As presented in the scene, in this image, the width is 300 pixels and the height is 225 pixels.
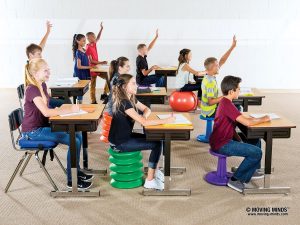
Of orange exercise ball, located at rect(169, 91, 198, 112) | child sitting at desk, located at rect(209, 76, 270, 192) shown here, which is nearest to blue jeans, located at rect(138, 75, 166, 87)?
orange exercise ball, located at rect(169, 91, 198, 112)

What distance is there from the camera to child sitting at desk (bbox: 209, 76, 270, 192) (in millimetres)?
4492

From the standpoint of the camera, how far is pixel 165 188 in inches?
180

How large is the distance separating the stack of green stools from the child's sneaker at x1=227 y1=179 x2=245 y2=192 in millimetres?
917

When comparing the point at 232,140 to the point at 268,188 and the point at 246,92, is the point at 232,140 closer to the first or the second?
the point at 268,188

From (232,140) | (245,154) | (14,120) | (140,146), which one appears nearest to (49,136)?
(14,120)

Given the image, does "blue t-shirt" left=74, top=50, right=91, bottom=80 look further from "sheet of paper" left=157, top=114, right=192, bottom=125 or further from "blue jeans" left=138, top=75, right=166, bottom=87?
"sheet of paper" left=157, top=114, right=192, bottom=125

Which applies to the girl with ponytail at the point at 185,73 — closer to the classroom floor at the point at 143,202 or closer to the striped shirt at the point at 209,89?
the striped shirt at the point at 209,89

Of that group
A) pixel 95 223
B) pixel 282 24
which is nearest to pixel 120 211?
pixel 95 223

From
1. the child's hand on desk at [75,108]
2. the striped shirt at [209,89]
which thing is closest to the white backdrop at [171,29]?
the striped shirt at [209,89]

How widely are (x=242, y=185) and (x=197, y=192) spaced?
47 cm

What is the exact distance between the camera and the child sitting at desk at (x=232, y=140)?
4.49m

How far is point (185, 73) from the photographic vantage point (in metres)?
7.63

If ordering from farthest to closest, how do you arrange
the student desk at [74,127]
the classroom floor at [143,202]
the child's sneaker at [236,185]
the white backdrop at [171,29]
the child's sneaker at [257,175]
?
the white backdrop at [171,29] → the child's sneaker at [257,175] → the child's sneaker at [236,185] → the student desk at [74,127] → the classroom floor at [143,202]

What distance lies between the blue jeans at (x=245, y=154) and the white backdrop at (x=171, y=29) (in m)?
5.87
